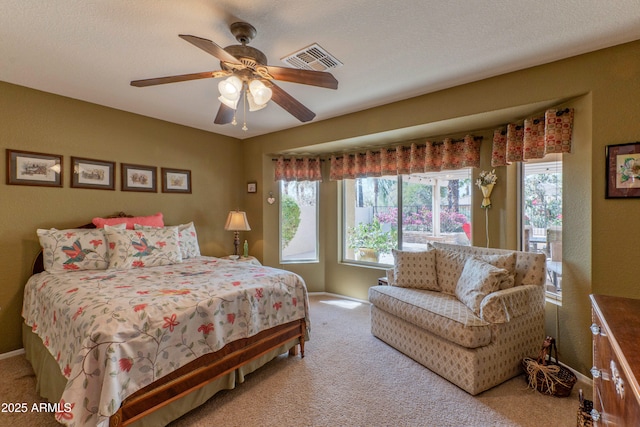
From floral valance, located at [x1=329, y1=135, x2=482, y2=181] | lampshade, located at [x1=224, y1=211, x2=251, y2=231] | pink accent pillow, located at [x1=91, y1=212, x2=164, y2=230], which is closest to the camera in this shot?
pink accent pillow, located at [x1=91, y1=212, x2=164, y2=230]

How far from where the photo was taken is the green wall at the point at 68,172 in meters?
2.67

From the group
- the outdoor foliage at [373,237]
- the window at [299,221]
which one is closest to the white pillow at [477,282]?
the outdoor foliage at [373,237]

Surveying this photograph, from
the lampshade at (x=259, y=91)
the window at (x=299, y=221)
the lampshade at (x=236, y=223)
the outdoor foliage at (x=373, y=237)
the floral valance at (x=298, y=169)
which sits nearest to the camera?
the lampshade at (x=259, y=91)

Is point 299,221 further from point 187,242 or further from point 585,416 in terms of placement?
point 585,416

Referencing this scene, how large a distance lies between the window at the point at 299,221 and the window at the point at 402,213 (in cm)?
51

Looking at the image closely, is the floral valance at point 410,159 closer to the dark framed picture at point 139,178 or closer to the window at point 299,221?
the window at point 299,221

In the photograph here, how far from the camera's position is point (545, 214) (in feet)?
9.25

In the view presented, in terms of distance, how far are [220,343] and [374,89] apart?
8.44 feet

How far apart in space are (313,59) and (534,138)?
6.79 feet

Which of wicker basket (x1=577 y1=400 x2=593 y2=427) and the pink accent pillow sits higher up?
the pink accent pillow

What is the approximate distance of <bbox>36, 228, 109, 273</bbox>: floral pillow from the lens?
2520 millimetres

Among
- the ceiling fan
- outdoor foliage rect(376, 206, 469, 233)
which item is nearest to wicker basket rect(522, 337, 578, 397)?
outdoor foliage rect(376, 206, 469, 233)

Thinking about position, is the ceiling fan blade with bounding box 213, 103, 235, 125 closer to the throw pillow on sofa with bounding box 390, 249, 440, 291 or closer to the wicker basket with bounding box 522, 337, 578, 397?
the throw pillow on sofa with bounding box 390, 249, 440, 291

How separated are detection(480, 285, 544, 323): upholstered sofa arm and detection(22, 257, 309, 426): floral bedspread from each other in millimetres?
1486
